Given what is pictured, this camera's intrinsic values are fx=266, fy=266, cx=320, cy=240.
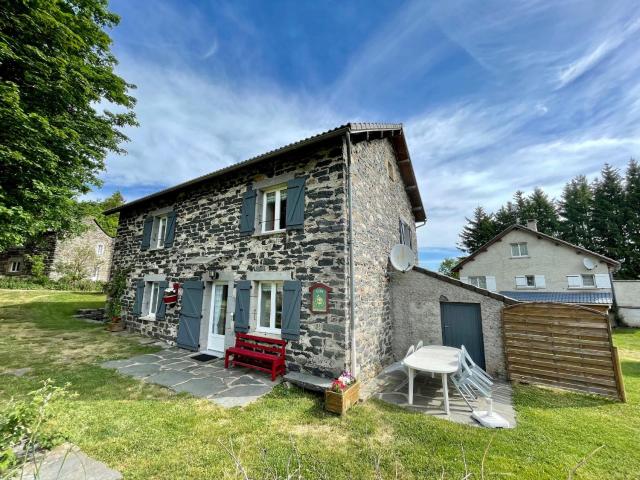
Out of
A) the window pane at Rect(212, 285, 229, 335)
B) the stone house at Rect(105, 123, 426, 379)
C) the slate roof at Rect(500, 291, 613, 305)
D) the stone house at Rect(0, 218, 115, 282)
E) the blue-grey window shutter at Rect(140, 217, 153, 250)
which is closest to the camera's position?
the stone house at Rect(105, 123, 426, 379)

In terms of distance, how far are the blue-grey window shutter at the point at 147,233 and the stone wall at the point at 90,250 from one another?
550 inches

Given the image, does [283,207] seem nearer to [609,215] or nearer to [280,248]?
[280,248]

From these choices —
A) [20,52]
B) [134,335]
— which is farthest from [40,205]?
[134,335]

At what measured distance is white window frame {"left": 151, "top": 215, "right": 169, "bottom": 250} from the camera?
33.5 feet

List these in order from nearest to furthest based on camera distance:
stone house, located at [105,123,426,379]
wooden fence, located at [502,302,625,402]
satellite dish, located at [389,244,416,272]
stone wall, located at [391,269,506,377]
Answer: wooden fence, located at [502,302,625,402]
stone house, located at [105,123,426,379]
stone wall, located at [391,269,506,377]
satellite dish, located at [389,244,416,272]

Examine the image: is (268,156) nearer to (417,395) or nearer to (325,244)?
(325,244)

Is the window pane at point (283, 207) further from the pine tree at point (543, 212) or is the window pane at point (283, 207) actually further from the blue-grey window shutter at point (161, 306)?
the pine tree at point (543, 212)

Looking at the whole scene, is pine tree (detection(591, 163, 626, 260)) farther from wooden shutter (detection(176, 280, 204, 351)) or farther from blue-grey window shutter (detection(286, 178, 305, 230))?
wooden shutter (detection(176, 280, 204, 351))

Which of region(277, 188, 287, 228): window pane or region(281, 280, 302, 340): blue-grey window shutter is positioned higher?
region(277, 188, 287, 228): window pane

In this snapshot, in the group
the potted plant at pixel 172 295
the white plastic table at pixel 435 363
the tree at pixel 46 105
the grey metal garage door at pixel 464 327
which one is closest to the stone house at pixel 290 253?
the potted plant at pixel 172 295

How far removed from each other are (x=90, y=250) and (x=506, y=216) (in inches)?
1714

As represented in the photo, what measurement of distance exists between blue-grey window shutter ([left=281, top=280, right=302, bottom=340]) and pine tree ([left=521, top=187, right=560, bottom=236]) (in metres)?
35.5

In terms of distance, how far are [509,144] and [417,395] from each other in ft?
30.2

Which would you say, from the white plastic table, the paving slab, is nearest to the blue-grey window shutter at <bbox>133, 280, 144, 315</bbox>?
the paving slab
